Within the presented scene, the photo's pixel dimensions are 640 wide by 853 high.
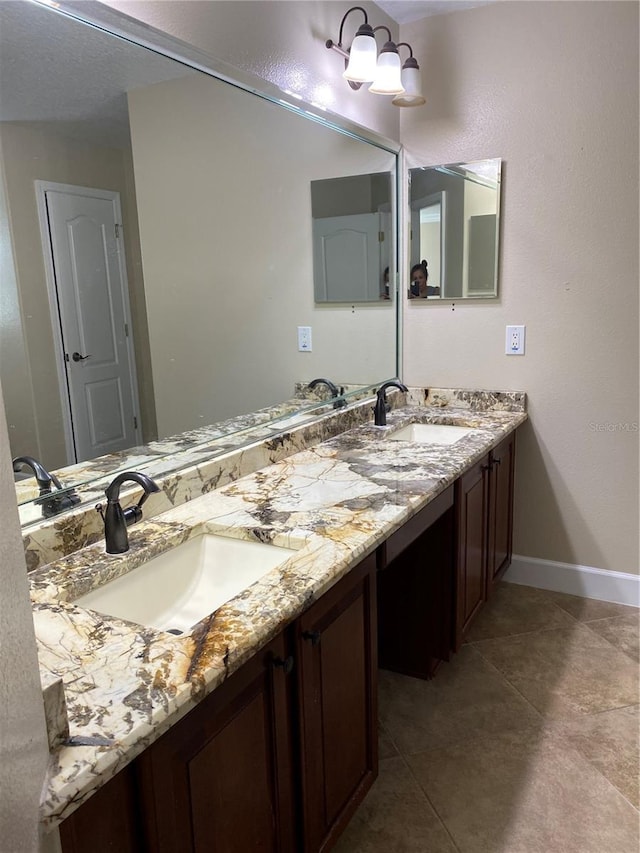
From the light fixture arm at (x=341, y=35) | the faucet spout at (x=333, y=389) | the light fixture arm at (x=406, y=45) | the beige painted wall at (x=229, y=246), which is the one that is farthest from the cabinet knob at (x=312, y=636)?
the light fixture arm at (x=406, y=45)

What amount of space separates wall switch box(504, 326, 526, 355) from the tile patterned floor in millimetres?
1145

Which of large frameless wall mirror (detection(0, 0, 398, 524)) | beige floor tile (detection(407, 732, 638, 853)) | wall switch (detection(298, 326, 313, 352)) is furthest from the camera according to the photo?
wall switch (detection(298, 326, 313, 352))

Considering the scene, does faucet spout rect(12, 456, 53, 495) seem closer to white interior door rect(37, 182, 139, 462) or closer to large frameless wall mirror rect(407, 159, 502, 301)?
white interior door rect(37, 182, 139, 462)

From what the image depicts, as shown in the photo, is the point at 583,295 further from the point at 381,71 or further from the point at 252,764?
the point at 252,764

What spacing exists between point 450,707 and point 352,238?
72.1 inches

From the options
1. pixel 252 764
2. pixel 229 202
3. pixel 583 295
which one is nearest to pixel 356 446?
pixel 229 202

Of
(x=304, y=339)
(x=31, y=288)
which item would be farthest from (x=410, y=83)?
(x=31, y=288)

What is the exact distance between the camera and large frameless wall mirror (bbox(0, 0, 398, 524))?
4.24 ft

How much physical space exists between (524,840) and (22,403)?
5.35 feet

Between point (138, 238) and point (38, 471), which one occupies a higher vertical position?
point (138, 238)

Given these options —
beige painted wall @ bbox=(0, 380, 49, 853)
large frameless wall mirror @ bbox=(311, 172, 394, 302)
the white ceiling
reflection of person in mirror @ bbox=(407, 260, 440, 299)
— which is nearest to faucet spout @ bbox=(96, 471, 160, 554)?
beige painted wall @ bbox=(0, 380, 49, 853)

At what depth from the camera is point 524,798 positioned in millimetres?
1798

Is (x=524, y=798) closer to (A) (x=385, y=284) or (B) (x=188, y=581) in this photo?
(B) (x=188, y=581)

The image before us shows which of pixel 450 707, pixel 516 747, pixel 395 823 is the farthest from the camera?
pixel 450 707
